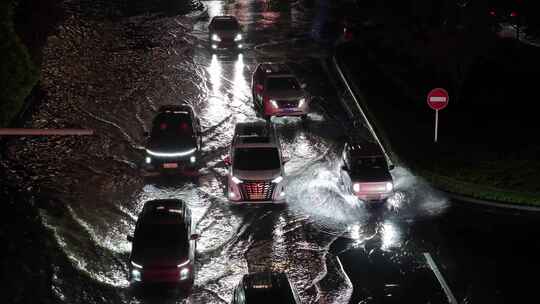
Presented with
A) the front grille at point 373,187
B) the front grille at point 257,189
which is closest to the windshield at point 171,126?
the front grille at point 257,189

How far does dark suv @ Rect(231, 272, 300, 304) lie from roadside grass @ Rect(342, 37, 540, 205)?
10.0 m

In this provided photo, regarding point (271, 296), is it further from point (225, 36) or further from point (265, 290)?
point (225, 36)

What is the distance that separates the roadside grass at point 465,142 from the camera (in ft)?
77.1

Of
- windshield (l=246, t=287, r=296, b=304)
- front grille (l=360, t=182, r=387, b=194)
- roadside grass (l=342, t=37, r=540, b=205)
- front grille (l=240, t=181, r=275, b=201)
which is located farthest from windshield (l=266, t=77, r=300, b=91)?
windshield (l=246, t=287, r=296, b=304)

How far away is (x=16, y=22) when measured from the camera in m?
35.2

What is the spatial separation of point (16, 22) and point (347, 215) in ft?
68.0

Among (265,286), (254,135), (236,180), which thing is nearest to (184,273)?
(265,286)

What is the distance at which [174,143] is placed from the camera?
1016 inches

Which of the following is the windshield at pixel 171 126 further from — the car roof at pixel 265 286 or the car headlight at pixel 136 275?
the car roof at pixel 265 286

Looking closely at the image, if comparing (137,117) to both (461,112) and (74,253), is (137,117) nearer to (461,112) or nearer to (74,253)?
(74,253)

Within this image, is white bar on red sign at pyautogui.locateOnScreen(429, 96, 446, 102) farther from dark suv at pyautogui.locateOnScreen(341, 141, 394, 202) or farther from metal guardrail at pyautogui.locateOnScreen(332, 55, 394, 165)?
metal guardrail at pyautogui.locateOnScreen(332, 55, 394, 165)

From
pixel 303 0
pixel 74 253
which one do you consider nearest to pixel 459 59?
pixel 74 253

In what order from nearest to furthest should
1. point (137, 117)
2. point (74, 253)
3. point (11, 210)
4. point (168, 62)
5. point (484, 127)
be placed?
1. point (74, 253)
2. point (11, 210)
3. point (484, 127)
4. point (137, 117)
5. point (168, 62)

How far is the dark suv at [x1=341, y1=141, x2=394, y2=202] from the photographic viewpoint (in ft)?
77.2
